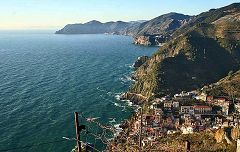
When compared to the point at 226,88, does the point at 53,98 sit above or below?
below

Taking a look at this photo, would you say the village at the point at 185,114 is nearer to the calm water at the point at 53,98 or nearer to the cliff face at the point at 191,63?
the calm water at the point at 53,98

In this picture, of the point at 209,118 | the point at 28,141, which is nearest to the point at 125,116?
the point at 209,118

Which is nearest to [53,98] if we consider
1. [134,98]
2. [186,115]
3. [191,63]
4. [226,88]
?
[134,98]

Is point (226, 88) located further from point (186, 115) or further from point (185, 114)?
point (186, 115)

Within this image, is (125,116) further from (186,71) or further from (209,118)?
(186,71)

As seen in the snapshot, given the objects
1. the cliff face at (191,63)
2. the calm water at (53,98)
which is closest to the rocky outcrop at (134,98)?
the cliff face at (191,63)

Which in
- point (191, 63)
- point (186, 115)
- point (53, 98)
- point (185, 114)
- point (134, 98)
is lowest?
point (134, 98)

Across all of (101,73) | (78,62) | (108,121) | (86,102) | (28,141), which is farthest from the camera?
(78,62)

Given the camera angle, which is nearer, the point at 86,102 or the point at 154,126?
the point at 154,126
